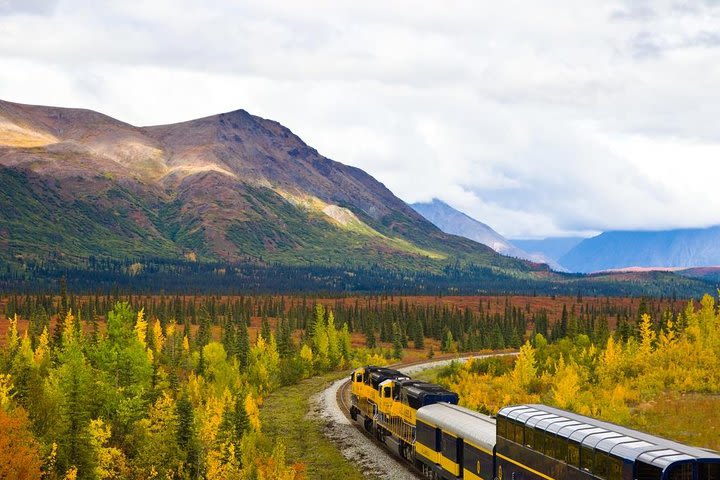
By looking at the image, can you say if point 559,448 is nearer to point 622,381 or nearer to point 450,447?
point 450,447

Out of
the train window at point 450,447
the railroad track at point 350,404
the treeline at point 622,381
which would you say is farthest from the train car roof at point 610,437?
the treeline at point 622,381

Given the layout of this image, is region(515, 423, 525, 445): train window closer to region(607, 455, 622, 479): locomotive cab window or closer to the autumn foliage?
region(607, 455, 622, 479): locomotive cab window

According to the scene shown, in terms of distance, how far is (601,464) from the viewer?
26484 mm

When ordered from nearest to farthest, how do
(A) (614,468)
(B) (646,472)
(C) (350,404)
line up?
(B) (646,472)
(A) (614,468)
(C) (350,404)

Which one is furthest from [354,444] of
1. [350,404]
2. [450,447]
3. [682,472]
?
[682,472]

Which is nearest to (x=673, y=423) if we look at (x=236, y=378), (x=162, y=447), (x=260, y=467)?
(x=260, y=467)

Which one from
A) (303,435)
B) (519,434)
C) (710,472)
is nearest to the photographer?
(710,472)

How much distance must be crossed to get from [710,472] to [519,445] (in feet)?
33.5

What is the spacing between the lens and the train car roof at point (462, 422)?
121 feet

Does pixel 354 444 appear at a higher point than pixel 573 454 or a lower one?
lower

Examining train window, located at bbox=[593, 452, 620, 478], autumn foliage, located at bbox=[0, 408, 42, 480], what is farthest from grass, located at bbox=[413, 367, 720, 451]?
autumn foliage, located at bbox=[0, 408, 42, 480]

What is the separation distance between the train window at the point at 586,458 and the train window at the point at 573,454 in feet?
1.00

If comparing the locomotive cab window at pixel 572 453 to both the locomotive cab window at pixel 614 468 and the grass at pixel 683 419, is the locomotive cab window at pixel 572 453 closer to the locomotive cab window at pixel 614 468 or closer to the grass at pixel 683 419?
the locomotive cab window at pixel 614 468

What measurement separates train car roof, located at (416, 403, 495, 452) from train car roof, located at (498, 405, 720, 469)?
2801 mm
